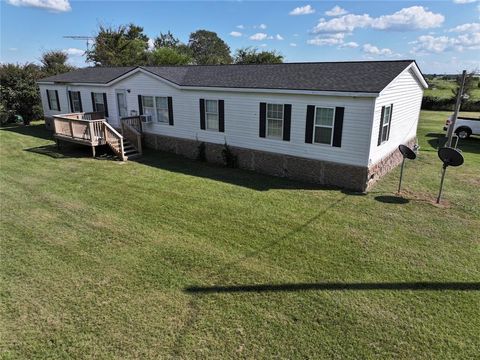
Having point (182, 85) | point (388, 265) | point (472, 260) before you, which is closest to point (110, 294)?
point (388, 265)

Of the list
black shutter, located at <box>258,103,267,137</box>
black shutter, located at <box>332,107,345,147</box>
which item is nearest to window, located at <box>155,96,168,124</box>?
black shutter, located at <box>258,103,267,137</box>

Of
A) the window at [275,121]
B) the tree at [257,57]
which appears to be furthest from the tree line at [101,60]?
the window at [275,121]

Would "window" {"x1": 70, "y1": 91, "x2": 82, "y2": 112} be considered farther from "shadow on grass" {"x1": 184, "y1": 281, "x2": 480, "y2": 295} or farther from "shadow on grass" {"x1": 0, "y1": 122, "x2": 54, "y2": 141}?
"shadow on grass" {"x1": 184, "y1": 281, "x2": 480, "y2": 295}

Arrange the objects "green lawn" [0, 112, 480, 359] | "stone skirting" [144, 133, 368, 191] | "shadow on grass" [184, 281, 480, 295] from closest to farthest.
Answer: "green lawn" [0, 112, 480, 359], "shadow on grass" [184, 281, 480, 295], "stone skirting" [144, 133, 368, 191]

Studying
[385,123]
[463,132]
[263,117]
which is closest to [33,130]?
[263,117]

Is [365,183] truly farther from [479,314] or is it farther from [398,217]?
[479,314]

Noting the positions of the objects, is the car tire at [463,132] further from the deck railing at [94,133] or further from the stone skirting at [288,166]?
the deck railing at [94,133]
